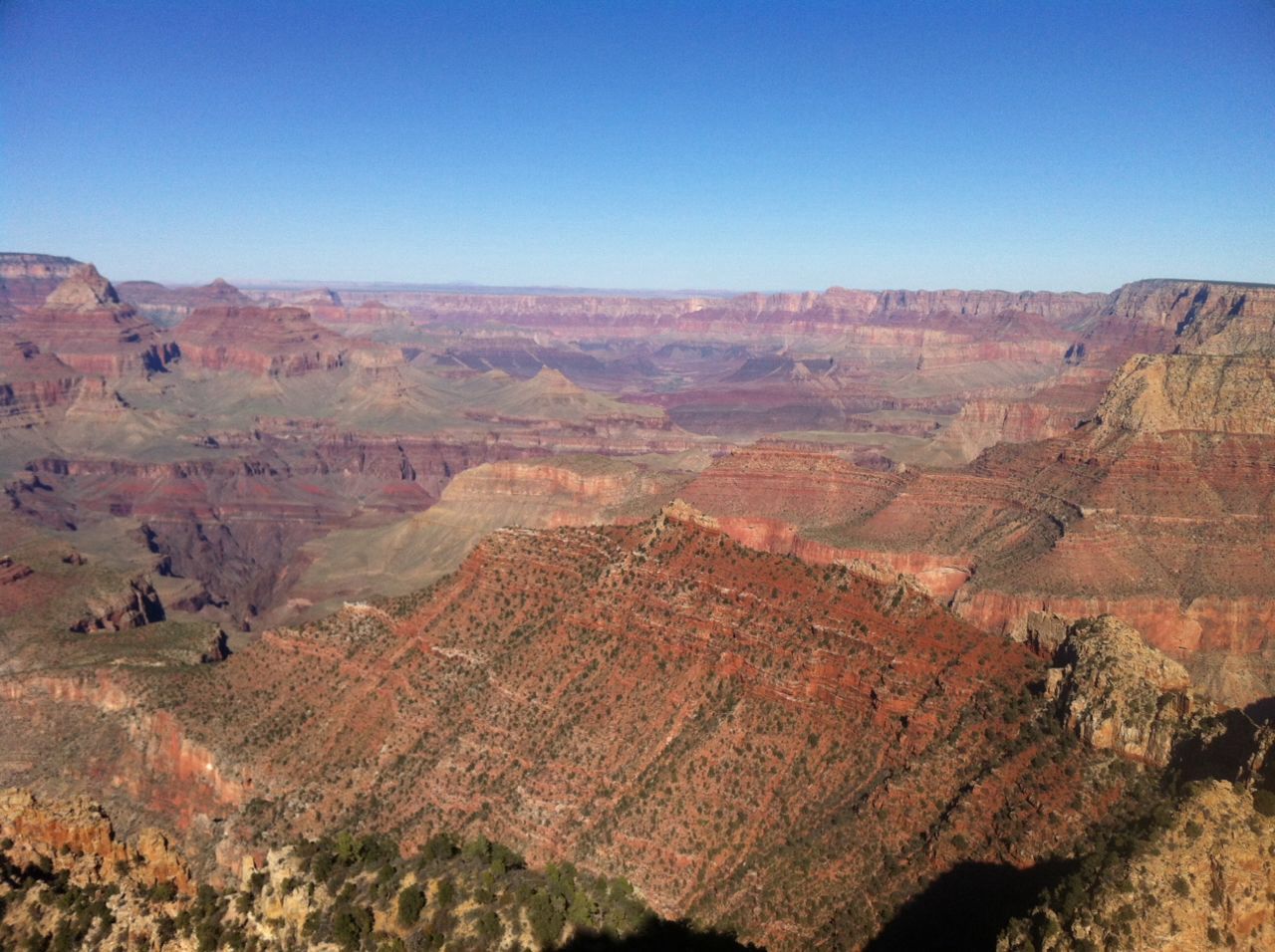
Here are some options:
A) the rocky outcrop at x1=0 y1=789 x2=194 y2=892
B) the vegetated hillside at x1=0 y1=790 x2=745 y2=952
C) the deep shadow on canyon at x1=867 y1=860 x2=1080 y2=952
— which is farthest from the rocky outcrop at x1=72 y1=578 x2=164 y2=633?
the deep shadow on canyon at x1=867 y1=860 x2=1080 y2=952

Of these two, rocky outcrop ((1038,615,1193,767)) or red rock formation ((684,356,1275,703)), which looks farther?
red rock formation ((684,356,1275,703))

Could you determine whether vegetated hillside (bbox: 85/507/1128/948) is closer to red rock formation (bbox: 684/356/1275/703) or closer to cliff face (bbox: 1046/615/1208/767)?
cliff face (bbox: 1046/615/1208/767)

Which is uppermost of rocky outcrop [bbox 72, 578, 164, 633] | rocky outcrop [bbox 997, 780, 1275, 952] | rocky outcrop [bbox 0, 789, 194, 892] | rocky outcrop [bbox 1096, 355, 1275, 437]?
rocky outcrop [bbox 1096, 355, 1275, 437]

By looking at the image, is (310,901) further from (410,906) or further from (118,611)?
(118,611)

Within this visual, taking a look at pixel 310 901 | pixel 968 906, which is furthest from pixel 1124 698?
pixel 310 901

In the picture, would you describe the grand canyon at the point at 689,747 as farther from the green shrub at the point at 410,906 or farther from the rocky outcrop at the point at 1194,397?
the rocky outcrop at the point at 1194,397

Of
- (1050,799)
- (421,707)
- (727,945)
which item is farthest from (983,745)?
(421,707)
